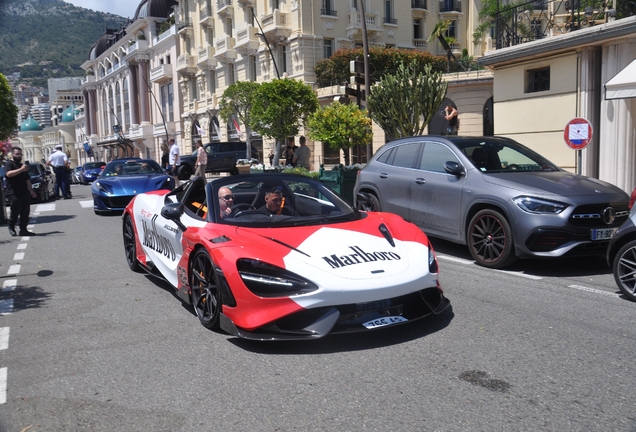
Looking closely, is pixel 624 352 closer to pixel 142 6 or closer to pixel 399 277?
pixel 399 277

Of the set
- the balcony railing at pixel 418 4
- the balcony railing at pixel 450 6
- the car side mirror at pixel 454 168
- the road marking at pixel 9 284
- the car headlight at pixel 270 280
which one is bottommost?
the road marking at pixel 9 284

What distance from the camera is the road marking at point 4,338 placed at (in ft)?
16.8

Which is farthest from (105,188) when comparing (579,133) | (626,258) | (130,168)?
(626,258)

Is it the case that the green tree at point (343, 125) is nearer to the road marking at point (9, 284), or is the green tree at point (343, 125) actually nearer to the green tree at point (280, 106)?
the road marking at point (9, 284)

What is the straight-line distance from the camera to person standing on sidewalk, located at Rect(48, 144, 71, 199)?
2103 centimetres

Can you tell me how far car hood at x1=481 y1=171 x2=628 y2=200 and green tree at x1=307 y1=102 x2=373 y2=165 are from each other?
1221cm

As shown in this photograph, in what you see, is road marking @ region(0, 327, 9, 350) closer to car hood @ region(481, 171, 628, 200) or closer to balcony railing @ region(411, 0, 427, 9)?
car hood @ region(481, 171, 628, 200)

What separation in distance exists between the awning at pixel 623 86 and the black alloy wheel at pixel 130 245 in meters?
8.96

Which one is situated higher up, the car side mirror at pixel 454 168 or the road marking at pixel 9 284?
the car side mirror at pixel 454 168

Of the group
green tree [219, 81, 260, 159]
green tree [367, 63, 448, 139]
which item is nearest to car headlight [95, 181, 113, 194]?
green tree [367, 63, 448, 139]

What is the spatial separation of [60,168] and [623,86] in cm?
1766

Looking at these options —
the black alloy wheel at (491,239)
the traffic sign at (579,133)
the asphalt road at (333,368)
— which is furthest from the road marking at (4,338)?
the traffic sign at (579,133)

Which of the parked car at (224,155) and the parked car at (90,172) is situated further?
the parked car at (90,172)

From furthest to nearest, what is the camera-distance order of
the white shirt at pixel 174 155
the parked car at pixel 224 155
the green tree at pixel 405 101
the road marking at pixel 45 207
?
the parked car at pixel 224 155, the white shirt at pixel 174 155, the road marking at pixel 45 207, the green tree at pixel 405 101
